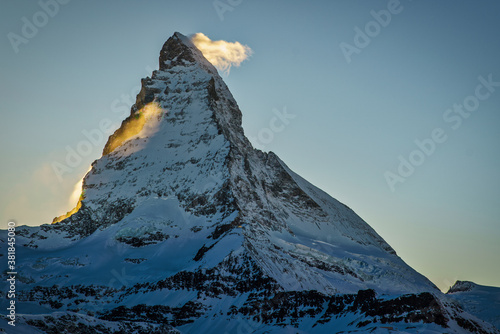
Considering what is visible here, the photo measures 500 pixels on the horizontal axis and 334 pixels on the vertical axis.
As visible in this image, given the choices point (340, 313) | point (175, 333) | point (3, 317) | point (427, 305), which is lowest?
point (3, 317)

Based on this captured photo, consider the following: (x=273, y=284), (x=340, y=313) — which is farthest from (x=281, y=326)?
(x=273, y=284)

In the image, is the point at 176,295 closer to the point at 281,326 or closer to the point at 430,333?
the point at 281,326

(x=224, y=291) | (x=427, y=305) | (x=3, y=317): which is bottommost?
(x=3, y=317)

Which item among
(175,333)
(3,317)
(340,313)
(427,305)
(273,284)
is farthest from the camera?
(273,284)

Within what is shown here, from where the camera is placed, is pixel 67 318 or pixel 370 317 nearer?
pixel 67 318

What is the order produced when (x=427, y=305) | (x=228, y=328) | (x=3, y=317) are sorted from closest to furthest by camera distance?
(x=3, y=317) < (x=427, y=305) < (x=228, y=328)

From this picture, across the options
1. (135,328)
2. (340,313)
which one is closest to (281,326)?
(340,313)

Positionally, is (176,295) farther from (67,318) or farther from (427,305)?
(427,305)

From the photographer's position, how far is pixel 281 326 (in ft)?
545

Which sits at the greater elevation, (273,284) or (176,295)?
(273,284)

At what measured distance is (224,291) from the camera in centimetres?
19475

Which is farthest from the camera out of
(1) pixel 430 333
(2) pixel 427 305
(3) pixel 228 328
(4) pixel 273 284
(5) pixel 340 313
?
(4) pixel 273 284

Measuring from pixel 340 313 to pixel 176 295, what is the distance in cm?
5447

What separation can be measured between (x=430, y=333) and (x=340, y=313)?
34.5 m
